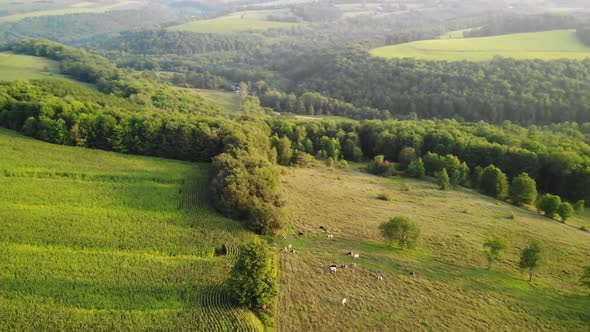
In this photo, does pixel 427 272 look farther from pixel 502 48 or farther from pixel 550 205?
pixel 502 48

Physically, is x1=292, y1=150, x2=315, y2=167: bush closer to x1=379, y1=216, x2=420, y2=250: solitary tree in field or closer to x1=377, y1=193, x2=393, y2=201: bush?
x1=377, y1=193, x2=393, y2=201: bush

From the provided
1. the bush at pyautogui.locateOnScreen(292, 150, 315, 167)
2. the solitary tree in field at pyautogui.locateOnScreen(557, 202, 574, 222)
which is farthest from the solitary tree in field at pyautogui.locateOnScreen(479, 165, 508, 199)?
the bush at pyautogui.locateOnScreen(292, 150, 315, 167)

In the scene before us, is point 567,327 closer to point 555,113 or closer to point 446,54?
point 555,113

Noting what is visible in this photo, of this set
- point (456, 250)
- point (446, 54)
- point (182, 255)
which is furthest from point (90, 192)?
point (446, 54)

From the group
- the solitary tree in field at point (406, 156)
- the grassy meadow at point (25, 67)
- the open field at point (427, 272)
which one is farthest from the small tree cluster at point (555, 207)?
the grassy meadow at point (25, 67)

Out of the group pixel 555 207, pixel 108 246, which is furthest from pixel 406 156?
pixel 108 246

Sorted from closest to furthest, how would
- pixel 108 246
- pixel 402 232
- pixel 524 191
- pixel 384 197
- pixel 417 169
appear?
1. pixel 108 246
2. pixel 402 232
3. pixel 384 197
4. pixel 524 191
5. pixel 417 169
